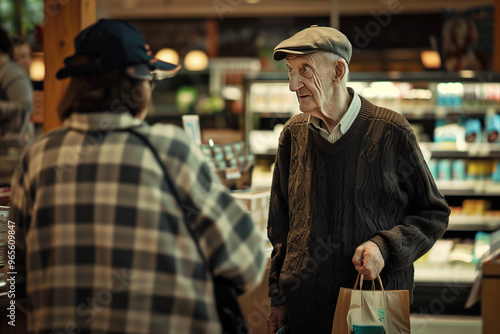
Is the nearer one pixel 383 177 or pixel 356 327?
pixel 356 327

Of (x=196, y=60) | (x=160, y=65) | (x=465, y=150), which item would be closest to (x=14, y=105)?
(x=160, y=65)

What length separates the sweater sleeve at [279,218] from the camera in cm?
245

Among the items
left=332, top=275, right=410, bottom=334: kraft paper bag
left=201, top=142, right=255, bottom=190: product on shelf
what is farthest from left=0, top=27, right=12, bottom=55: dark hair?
left=332, top=275, right=410, bottom=334: kraft paper bag

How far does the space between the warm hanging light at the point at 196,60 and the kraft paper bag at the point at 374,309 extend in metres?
7.43

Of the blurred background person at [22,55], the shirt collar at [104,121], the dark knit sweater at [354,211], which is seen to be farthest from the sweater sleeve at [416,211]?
the blurred background person at [22,55]

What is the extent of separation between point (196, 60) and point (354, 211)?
732 centimetres

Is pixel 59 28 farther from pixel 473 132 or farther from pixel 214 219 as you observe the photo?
pixel 473 132

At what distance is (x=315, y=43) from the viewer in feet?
7.30

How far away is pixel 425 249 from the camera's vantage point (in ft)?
7.61

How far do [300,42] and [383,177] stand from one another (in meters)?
0.59

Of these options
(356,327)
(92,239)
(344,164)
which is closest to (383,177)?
(344,164)

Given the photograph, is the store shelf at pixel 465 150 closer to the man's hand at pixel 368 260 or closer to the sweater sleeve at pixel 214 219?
the man's hand at pixel 368 260

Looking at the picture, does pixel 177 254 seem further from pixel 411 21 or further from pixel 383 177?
pixel 411 21

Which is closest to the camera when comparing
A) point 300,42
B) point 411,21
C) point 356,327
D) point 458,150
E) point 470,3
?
point 356,327
